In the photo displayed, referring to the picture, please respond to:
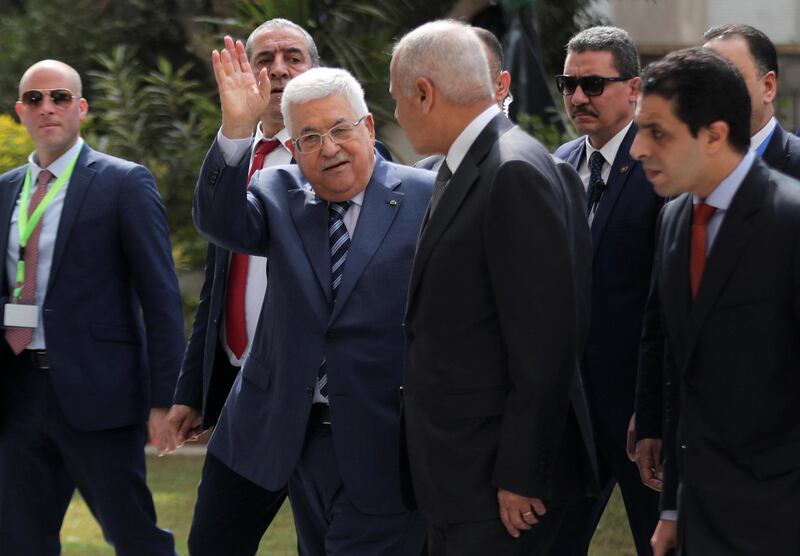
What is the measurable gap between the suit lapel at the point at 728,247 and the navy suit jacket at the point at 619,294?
124 centimetres

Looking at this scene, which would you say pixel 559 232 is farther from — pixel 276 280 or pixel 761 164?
pixel 276 280

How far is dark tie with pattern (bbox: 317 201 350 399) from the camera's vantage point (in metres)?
4.34

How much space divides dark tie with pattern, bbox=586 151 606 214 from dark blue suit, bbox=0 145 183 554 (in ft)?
5.59

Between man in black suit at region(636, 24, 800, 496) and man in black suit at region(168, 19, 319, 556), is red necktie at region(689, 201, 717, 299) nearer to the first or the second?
man in black suit at region(636, 24, 800, 496)

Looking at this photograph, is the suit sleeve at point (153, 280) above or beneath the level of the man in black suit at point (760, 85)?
beneath

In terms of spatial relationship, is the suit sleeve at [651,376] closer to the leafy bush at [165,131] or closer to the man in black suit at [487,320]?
the man in black suit at [487,320]

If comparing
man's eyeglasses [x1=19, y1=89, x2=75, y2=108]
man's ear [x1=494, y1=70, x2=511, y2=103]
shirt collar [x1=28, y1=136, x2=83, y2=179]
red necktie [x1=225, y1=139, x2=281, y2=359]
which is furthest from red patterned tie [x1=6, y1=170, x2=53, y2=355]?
man's ear [x1=494, y1=70, x2=511, y2=103]

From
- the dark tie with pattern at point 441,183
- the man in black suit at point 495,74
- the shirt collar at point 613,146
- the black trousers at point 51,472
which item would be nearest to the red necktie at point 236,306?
the man in black suit at point 495,74

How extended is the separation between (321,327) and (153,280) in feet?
4.60

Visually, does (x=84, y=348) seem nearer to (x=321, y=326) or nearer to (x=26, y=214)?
(x=26, y=214)

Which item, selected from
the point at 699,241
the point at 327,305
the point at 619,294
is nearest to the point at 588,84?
the point at 619,294

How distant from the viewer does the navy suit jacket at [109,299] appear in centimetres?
544

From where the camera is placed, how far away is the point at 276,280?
4422 mm

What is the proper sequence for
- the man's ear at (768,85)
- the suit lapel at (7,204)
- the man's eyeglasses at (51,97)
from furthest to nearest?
the man's eyeglasses at (51,97) < the suit lapel at (7,204) < the man's ear at (768,85)
